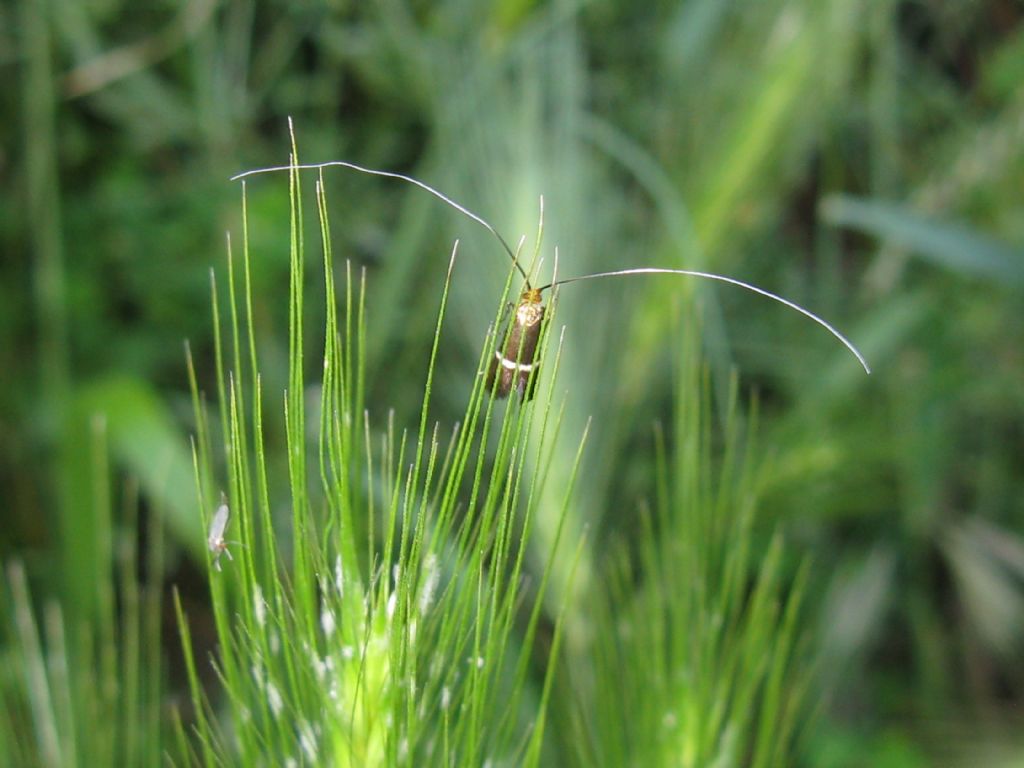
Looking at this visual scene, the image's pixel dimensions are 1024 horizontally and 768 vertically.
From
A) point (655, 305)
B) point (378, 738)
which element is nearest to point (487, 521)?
point (378, 738)

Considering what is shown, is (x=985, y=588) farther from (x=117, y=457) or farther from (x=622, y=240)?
(x=117, y=457)

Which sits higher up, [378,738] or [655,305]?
[655,305]

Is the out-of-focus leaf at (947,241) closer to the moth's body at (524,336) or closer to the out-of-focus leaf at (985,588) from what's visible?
the out-of-focus leaf at (985,588)

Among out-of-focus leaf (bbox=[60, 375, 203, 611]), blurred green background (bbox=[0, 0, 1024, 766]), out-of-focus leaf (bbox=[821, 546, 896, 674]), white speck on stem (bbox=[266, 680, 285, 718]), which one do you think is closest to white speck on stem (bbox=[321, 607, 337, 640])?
white speck on stem (bbox=[266, 680, 285, 718])

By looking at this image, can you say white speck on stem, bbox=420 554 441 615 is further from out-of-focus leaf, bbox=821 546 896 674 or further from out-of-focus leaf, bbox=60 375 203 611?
out-of-focus leaf, bbox=821 546 896 674

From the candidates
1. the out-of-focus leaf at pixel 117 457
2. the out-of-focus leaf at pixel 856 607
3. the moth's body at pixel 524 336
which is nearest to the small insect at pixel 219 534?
the moth's body at pixel 524 336

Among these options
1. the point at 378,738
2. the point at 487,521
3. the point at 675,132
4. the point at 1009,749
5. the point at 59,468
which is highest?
the point at 675,132

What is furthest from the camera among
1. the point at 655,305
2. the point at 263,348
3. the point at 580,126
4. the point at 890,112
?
the point at 890,112

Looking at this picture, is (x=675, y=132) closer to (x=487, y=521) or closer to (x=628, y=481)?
(x=628, y=481)

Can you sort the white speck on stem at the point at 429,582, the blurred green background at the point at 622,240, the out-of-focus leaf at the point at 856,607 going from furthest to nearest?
the out-of-focus leaf at the point at 856,607, the blurred green background at the point at 622,240, the white speck on stem at the point at 429,582
